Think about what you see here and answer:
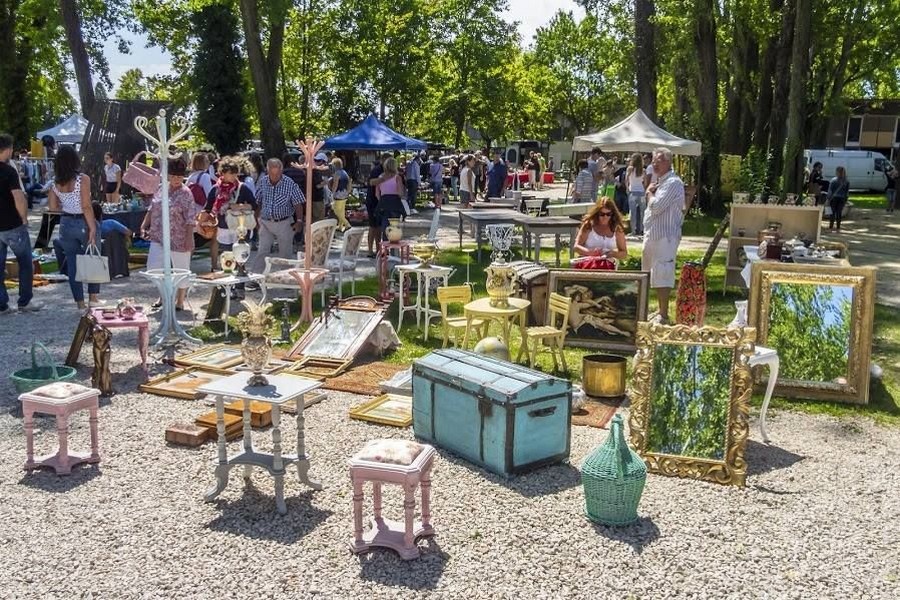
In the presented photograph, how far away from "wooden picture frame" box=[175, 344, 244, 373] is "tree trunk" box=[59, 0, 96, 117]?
15025 mm

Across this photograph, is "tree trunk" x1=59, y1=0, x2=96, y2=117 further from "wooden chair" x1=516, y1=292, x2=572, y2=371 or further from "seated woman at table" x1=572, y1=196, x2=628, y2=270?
"wooden chair" x1=516, y1=292, x2=572, y2=371

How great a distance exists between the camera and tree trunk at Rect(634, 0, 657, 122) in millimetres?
Answer: 19031

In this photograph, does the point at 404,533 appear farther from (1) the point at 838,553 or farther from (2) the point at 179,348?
(2) the point at 179,348

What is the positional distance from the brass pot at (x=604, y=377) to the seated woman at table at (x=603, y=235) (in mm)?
2405

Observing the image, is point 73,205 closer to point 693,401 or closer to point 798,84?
point 693,401

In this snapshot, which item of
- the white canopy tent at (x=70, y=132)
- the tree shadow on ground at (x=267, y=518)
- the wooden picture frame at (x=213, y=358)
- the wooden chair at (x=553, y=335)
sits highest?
the white canopy tent at (x=70, y=132)

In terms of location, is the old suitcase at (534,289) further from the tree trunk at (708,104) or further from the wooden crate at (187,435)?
the tree trunk at (708,104)

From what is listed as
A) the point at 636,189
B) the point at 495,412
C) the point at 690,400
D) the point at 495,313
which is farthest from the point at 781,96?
the point at 495,412

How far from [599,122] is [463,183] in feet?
104

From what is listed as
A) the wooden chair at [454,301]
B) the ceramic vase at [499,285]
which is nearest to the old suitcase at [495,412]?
the ceramic vase at [499,285]

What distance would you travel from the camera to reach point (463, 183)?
23578mm

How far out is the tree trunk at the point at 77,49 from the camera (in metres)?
21.0

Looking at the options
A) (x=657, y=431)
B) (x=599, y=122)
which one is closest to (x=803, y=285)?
(x=657, y=431)

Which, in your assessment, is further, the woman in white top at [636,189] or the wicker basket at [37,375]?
the woman in white top at [636,189]
